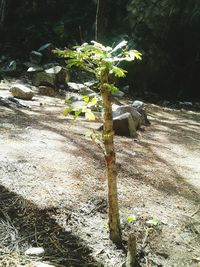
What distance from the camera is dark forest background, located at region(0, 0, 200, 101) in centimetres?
1327

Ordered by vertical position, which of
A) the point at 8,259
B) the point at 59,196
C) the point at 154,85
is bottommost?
the point at 8,259

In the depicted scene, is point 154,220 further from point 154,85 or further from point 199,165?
point 154,85

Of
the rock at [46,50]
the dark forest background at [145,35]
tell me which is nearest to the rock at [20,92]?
the rock at [46,50]

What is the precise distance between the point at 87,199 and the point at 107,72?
4.25 feet

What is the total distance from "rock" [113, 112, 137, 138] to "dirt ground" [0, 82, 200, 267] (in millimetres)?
436

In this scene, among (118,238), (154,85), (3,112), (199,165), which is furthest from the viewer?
(154,85)

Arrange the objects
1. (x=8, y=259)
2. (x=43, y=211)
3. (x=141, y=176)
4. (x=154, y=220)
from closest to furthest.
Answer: (x=8, y=259) → (x=43, y=211) → (x=154, y=220) → (x=141, y=176)

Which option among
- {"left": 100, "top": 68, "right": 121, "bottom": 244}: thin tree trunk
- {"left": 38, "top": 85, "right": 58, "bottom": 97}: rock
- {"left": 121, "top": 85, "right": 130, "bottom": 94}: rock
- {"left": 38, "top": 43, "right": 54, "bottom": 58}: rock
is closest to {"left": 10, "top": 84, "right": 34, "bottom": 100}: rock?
{"left": 38, "top": 85, "right": 58, "bottom": 97}: rock

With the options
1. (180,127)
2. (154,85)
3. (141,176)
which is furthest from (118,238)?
(154,85)

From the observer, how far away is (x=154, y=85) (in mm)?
13336

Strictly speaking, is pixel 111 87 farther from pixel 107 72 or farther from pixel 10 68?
pixel 10 68

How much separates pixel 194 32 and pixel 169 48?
1291 millimetres

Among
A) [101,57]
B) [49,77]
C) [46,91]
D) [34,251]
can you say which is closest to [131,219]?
[34,251]

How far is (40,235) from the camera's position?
2396 millimetres
